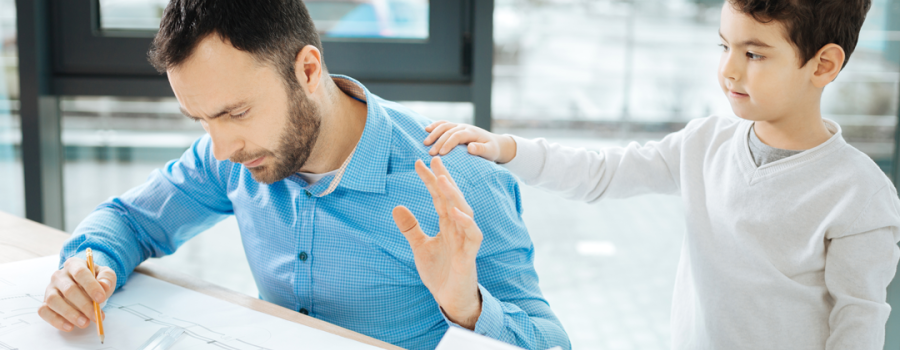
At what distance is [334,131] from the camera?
1113 millimetres

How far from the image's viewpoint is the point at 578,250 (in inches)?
76.7

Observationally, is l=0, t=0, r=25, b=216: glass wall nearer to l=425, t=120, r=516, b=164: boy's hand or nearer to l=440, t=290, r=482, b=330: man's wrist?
l=425, t=120, r=516, b=164: boy's hand

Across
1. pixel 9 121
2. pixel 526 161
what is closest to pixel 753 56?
pixel 526 161

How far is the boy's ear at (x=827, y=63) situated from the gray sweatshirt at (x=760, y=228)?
9 centimetres

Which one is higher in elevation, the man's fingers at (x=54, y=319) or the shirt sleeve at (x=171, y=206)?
the shirt sleeve at (x=171, y=206)

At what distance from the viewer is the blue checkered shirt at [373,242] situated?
3.28 feet

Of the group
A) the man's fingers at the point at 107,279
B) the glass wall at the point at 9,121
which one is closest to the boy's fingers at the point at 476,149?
the man's fingers at the point at 107,279

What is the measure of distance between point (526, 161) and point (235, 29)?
0.55 metres

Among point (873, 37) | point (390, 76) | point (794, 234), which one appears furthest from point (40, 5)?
point (873, 37)

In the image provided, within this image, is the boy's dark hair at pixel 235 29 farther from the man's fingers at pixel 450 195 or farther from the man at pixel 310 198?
the man's fingers at pixel 450 195

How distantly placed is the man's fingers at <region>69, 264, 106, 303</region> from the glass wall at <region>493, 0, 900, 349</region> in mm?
1127

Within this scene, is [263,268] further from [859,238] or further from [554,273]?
[554,273]

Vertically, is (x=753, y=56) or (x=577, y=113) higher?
(x=753, y=56)

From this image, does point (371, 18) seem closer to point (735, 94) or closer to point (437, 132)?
point (437, 132)
